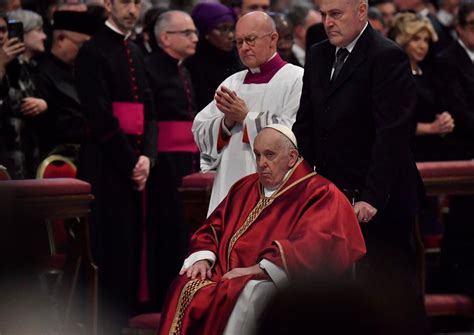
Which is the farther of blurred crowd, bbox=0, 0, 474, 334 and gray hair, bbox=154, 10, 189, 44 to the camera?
gray hair, bbox=154, 10, 189, 44

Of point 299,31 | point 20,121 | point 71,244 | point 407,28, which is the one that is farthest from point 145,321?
point 299,31

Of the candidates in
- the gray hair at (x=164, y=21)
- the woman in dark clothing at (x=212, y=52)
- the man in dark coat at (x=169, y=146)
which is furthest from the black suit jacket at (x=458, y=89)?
the gray hair at (x=164, y=21)

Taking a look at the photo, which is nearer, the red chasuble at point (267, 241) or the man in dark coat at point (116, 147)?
the red chasuble at point (267, 241)

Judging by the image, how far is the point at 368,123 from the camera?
5.20 meters

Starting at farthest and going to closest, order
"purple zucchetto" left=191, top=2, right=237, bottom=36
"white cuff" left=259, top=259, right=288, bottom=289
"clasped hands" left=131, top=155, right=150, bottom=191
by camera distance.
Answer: "purple zucchetto" left=191, top=2, right=237, bottom=36 → "clasped hands" left=131, top=155, right=150, bottom=191 → "white cuff" left=259, top=259, right=288, bottom=289

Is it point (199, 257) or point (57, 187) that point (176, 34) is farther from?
point (199, 257)

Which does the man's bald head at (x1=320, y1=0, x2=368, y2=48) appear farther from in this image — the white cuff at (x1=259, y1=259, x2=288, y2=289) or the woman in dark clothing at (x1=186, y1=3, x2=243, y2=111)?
the woman in dark clothing at (x1=186, y1=3, x2=243, y2=111)

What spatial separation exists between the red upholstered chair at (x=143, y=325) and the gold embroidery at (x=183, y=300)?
195 centimetres

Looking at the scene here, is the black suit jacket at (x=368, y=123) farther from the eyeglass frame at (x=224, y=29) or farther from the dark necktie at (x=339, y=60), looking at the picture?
the eyeglass frame at (x=224, y=29)

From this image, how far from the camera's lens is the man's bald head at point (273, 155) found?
16.8 feet

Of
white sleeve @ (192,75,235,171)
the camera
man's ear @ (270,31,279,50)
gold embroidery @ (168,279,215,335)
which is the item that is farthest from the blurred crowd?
gold embroidery @ (168,279,215,335)

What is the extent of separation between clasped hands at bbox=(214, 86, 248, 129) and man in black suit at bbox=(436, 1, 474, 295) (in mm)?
2211

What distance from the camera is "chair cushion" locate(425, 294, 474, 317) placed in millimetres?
6992

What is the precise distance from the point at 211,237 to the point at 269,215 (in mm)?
333
